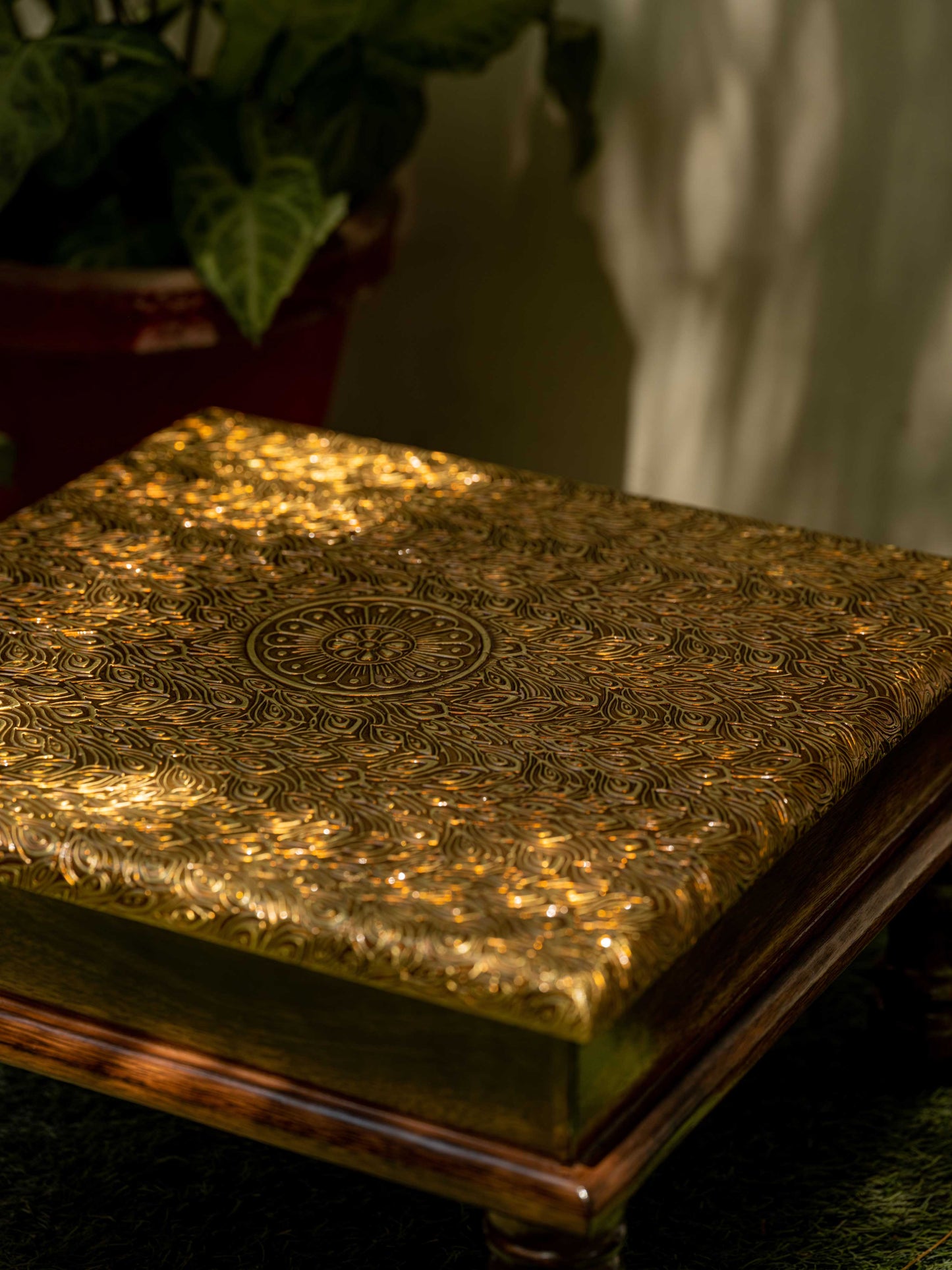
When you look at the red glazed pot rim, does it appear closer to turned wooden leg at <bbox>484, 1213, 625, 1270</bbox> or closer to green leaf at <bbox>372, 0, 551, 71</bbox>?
green leaf at <bbox>372, 0, 551, 71</bbox>

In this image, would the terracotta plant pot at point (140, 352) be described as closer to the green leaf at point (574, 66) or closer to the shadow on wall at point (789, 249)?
the green leaf at point (574, 66)

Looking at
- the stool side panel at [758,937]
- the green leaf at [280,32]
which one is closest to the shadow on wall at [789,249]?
the green leaf at [280,32]

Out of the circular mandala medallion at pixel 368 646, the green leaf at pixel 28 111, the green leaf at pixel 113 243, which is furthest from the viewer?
the green leaf at pixel 113 243

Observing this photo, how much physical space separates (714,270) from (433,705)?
1.31 m

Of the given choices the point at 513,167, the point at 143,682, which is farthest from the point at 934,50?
the point at 143,682

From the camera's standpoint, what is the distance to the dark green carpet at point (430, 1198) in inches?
50.0

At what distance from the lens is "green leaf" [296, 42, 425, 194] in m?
2.10

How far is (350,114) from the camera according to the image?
2.11 m

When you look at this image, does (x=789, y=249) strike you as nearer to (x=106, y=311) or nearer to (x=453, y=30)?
(x=453, y=30)

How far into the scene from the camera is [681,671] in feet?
3.70

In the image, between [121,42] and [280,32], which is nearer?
[121,42]

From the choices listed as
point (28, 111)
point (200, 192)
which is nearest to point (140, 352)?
point (200, 192)

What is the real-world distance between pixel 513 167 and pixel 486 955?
1.72 m

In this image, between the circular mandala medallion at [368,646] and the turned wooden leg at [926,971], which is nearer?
the circular mandala medallion at [368,646]
